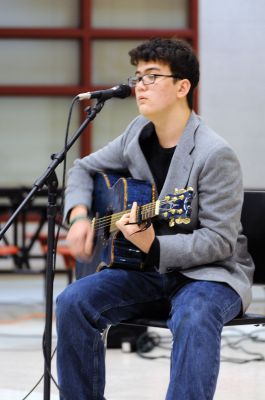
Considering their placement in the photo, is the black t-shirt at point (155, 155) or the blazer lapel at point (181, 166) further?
the black t-shirt at point (155, 155)

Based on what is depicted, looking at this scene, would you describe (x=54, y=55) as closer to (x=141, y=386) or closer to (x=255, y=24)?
(x=255, y=24)

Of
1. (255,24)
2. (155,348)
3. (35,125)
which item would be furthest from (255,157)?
(155,348)

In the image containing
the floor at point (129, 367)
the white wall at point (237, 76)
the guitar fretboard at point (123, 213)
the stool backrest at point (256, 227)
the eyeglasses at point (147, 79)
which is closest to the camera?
the guitar fretboard at point (123, 213)

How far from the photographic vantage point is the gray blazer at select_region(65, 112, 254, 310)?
3029mm

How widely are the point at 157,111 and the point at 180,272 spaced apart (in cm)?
58

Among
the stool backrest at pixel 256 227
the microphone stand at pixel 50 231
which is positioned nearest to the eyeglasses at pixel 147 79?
the microphone stand at pixel 50 231

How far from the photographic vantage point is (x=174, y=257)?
3023mm

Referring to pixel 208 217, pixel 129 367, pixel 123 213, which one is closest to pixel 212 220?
pixel 208 217

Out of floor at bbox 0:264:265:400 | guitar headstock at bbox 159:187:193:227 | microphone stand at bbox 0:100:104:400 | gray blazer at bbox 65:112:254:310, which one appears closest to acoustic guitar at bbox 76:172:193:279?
guitar headstock at bbox 159:187:193:227

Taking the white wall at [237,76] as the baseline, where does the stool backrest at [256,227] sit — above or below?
below

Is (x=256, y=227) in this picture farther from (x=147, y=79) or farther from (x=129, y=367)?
(x=129, y=367)

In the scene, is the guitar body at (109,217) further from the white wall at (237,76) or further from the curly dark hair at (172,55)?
the white wall at (237,76)

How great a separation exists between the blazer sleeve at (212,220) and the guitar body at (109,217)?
19 centimetres

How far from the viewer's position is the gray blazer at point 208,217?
119 inches
